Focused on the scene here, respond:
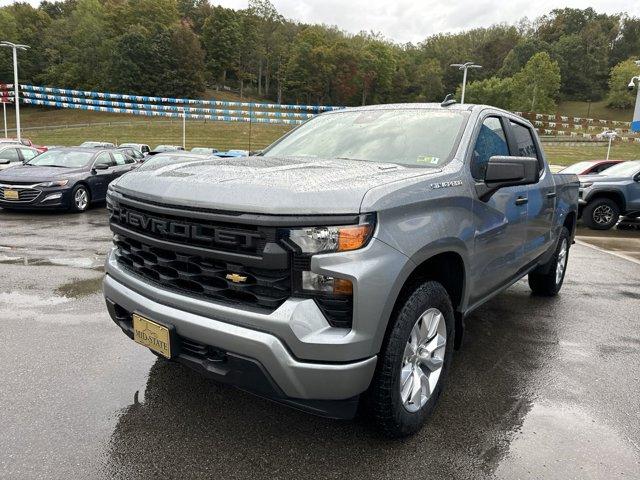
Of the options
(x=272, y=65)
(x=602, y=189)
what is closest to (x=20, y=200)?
(x=602, y=189)

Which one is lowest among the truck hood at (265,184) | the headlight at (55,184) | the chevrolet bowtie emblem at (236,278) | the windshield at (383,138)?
the headlight at (55,184)

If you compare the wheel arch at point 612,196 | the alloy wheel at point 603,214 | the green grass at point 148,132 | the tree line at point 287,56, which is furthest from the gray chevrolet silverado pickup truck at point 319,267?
the tree line at point 287,56

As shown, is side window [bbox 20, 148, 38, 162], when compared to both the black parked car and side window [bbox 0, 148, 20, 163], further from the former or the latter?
the black parked car

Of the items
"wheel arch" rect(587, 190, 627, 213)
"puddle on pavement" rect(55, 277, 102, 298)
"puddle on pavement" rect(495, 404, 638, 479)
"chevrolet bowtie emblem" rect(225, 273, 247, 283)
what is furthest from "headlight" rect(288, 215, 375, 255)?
"wheel arch" rect(587, 190, 627, 213)

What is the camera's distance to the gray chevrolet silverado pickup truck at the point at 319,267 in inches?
85.0

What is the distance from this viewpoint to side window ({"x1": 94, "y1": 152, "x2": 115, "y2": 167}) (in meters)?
12.0

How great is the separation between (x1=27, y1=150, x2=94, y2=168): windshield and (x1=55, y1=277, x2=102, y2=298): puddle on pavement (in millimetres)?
6896

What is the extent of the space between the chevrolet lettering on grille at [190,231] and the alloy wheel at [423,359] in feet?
3.21

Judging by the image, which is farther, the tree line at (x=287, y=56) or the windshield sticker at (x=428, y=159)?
the tree line at (x=287, y=56)

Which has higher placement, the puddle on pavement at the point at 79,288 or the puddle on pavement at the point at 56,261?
the puddle on pavement at the point at 79,288

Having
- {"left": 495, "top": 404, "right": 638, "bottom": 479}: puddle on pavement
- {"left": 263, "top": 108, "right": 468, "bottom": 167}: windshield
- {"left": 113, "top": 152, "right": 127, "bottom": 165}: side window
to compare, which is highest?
{"left": 263, "top": 108, "right": 468, "bottom": 167}: windshield

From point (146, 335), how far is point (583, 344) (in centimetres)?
354

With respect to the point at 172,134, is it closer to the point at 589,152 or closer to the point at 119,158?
the point at 589,152

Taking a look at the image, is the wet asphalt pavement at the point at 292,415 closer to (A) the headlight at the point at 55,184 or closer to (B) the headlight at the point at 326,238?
(B) the headlight at the point at 326,238
